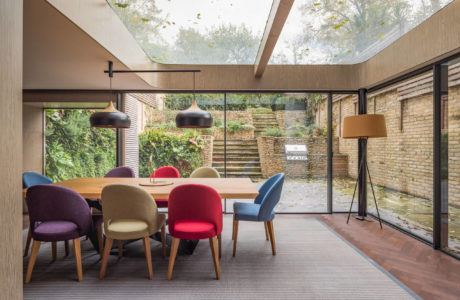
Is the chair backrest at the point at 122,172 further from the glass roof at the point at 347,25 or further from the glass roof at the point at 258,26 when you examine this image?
the glass roof at the point at 347,25

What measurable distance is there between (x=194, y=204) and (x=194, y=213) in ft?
0.31

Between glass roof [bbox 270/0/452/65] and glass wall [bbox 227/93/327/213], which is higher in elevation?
glass roof [bbox 270/0/452/65]

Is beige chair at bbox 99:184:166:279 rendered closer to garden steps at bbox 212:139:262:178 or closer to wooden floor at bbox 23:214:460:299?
wooden floor at bbox 23:214:460:299

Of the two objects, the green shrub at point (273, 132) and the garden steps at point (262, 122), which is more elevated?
the garden steps at point (262, 122)

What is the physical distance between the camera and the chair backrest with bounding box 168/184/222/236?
241 cm

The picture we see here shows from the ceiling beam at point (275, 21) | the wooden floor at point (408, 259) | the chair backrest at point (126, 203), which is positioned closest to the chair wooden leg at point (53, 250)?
the chair backrest at point (126, 203)

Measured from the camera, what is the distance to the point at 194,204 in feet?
8.06

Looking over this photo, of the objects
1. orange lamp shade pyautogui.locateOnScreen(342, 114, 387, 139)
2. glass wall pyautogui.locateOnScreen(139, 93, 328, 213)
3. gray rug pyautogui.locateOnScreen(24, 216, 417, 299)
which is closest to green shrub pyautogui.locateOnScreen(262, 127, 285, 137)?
glass wall pyautogui.locateOnScreen(139, 93, 328, 213)

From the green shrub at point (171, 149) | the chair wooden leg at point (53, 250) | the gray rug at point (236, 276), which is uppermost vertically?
the green shrub at point (171, 149)

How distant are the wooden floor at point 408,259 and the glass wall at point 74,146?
128 centimetres

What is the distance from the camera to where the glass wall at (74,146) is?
505cm

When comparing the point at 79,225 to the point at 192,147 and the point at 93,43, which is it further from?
the point at 192,147

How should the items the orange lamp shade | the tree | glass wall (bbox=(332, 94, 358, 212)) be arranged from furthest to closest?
1. glass wall (bbox=(332, 94, 358, 212))
2. the orange lamp shade
3. the tree

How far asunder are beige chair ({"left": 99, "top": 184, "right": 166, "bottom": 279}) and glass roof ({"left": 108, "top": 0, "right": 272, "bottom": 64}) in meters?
1.97
